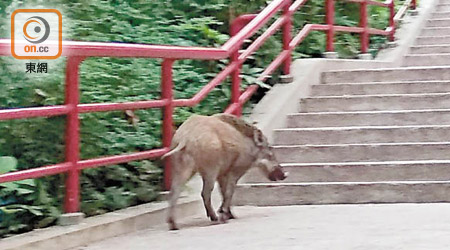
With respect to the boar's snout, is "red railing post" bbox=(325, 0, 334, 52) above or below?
above

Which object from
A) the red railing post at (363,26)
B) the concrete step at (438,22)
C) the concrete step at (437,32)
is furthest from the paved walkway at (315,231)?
the concrete step at (438,22)

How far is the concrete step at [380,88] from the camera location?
9.52m

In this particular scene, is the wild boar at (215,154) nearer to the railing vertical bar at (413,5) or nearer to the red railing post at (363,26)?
the red railing post at (363,26)

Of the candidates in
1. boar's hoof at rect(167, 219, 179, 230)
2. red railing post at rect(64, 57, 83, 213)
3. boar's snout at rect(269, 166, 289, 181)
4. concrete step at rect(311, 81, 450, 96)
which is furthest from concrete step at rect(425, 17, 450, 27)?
red railing post at rect(64, 57, 83, 213)

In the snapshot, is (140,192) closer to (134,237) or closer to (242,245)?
(134,237)

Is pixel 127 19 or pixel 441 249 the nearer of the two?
pixel 441 249

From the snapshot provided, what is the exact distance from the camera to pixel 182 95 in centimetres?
786

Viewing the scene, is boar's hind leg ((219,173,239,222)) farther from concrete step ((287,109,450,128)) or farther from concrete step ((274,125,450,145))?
concrete step ((287,109,450,128))

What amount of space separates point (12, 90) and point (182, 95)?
203 centimetres

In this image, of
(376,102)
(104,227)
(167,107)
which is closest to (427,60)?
(376,102)

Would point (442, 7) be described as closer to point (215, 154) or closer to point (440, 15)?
point (440, 15)

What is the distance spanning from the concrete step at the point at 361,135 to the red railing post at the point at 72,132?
A: 3.23 metres

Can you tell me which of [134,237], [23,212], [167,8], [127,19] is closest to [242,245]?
[134,237]

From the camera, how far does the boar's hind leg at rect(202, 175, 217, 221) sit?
6453mm
